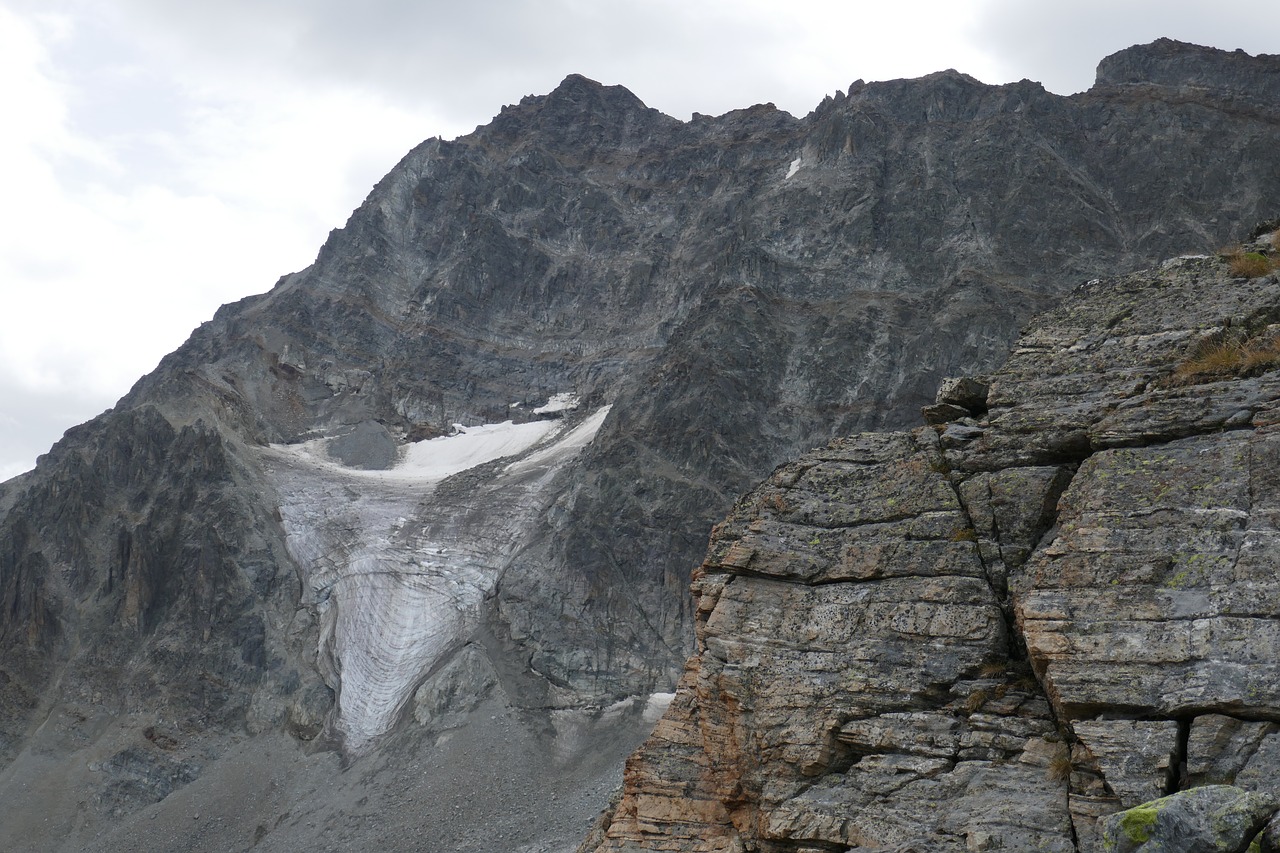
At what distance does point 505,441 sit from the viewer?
106688 millimetres

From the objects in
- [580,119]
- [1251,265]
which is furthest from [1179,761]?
[580,119]

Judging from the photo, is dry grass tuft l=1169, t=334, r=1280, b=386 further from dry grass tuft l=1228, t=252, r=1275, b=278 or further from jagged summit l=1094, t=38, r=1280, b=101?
jagged summit l=1094, t=38, r=1280, b=101

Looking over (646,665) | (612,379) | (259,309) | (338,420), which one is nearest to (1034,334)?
(646,665)

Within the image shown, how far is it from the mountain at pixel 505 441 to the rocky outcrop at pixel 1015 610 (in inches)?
1612

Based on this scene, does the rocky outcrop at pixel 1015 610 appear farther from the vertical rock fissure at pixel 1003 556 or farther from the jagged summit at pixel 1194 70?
the jagged summit at pixel 1194 70

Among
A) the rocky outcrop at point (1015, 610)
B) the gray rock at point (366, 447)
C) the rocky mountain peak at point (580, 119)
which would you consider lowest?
the rocky outcrop at point (1015, 610)

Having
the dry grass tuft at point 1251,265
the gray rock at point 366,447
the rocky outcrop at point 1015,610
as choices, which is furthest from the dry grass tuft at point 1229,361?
the gray rock at point 366,447

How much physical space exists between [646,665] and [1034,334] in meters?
54.5

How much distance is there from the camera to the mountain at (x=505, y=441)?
65.8 m

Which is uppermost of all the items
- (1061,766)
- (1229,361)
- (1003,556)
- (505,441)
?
(505,441)

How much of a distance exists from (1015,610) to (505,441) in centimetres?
9536

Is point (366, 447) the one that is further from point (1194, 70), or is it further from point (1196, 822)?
point (1196, 822)

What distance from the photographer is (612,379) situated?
10981 centimetres

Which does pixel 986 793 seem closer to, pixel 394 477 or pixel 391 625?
pixel 391 625
